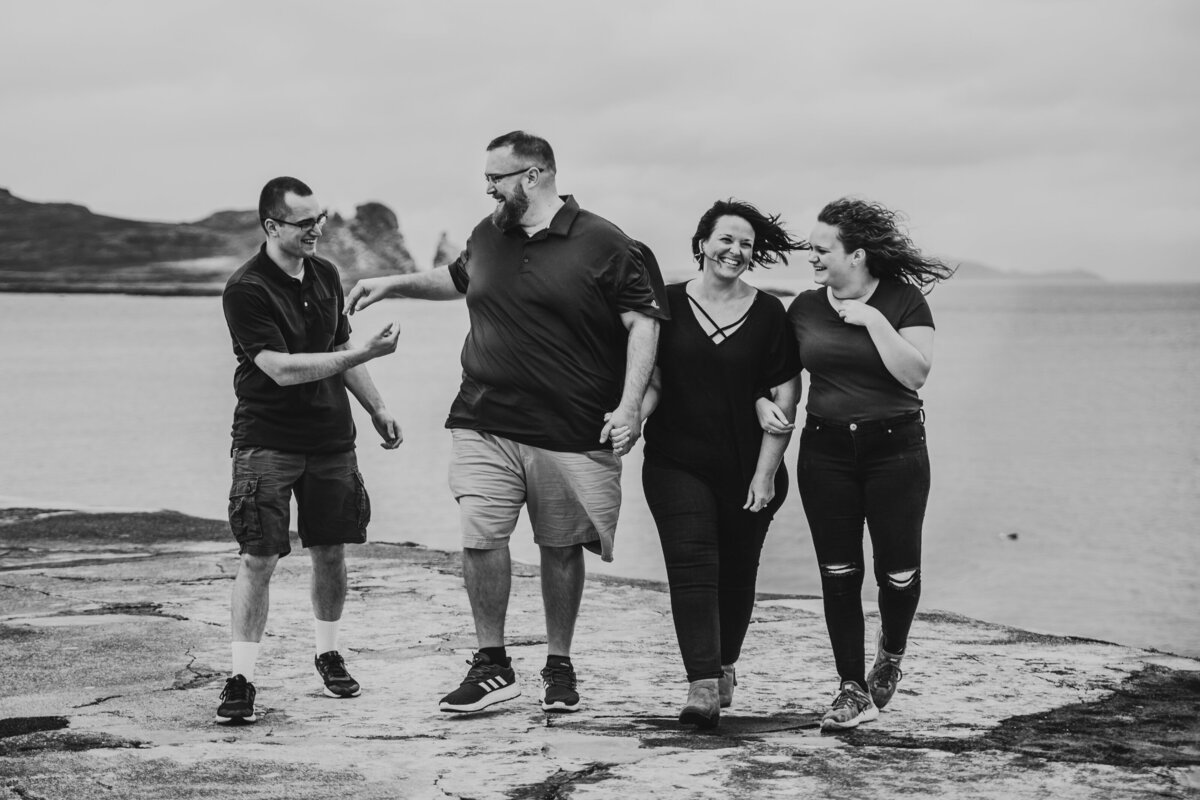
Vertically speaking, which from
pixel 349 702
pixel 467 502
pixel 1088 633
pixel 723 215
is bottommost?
pixel 1088 633

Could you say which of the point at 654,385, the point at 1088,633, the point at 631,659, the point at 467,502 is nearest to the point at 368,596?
the point at 631,659

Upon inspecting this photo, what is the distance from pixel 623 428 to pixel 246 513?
4.49ft

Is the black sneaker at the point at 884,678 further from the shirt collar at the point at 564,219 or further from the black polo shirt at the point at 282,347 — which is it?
the black polo shirt at the point at 282,347

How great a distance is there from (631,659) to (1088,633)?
29.8 feet

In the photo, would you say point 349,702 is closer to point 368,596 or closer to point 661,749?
point 661,749

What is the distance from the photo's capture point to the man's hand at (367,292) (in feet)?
17.2

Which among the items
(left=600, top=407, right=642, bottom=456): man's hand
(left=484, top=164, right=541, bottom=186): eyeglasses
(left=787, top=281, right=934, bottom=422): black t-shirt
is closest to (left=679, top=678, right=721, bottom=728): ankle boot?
(left=600, top=407, right=642, bottom=456): man's hand

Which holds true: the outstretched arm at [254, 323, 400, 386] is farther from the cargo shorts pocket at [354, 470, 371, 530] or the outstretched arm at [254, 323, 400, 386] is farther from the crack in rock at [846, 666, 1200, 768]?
the crack in rock at [846, 666, 1200, 768]

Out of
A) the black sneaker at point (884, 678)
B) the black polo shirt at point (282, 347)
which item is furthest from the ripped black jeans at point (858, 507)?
the black polo shirt at point (282, 347)

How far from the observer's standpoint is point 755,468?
5055 millimetres

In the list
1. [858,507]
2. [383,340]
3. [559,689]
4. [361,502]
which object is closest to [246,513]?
[361,502]

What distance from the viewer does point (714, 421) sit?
16.5 ft

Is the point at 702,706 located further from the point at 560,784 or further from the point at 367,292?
the point at 367,292

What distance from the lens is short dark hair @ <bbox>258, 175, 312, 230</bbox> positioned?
17.0ft
